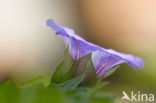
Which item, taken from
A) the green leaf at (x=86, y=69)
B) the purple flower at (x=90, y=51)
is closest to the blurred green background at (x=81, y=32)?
the purple flower at (x=90, y=51)

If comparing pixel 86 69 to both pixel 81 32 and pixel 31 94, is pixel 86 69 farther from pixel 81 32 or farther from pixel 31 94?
pixel 81 32

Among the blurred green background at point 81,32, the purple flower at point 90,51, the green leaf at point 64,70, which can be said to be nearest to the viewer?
the green leaf at point 64,70

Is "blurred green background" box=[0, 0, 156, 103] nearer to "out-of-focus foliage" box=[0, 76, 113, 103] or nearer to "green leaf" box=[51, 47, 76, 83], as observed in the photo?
"green leaf" box=[51, 47, 76, 83]

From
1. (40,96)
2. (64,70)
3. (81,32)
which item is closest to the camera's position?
(40,96)

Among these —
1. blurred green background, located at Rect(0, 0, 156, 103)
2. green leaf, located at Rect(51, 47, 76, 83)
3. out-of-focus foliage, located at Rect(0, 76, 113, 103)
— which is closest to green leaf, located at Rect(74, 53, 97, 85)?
green leaf, located at Rect(51, 47, 76, 83)

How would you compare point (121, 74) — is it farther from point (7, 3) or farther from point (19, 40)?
point (7, 3)

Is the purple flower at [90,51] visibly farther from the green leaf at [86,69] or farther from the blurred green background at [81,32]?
the blurred green background at [81,32]

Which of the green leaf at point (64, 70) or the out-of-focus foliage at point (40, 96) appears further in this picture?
the green leaf at point (64, 70)

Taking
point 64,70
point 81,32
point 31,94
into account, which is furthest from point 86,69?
point 81,32

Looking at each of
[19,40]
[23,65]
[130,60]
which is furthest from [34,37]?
[130,60]
